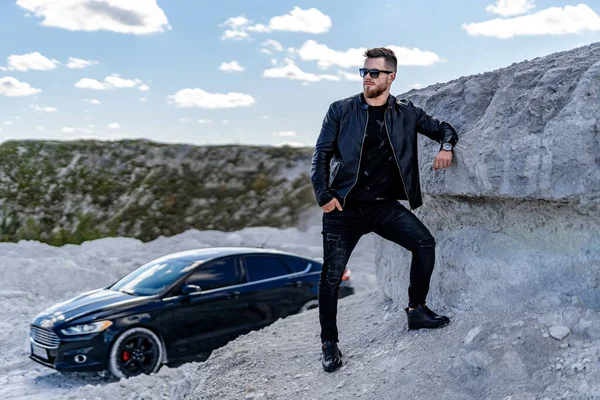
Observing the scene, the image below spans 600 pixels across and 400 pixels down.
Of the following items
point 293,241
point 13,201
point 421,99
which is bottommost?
point 293,241

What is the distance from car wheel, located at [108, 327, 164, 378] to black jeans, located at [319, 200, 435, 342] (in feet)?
10.4

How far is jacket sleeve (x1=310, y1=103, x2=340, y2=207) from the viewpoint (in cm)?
391

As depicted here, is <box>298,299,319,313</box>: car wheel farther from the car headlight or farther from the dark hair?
the dark hair

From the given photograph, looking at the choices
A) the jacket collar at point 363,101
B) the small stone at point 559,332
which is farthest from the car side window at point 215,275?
the small stone at point 559,332

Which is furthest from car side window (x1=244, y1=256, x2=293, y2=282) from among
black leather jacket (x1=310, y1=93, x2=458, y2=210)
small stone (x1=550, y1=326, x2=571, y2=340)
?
small stone (x1=550, y1=326, x2=571, y2=340)

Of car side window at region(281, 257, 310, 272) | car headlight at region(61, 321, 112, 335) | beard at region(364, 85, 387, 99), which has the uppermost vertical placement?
beard at region(364, 85, 387, 99)

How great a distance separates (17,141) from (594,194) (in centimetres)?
1960

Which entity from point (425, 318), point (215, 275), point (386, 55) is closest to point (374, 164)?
point (386, 55)

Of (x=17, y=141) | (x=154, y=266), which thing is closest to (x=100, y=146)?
(x=17, y=141)

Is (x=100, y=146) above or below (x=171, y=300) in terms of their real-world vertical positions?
above

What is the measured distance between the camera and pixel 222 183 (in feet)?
59.8

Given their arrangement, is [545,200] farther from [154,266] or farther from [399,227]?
[154,266]

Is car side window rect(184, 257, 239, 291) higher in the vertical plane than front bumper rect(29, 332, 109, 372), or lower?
higher

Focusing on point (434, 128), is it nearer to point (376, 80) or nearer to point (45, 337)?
point (376, 80)
